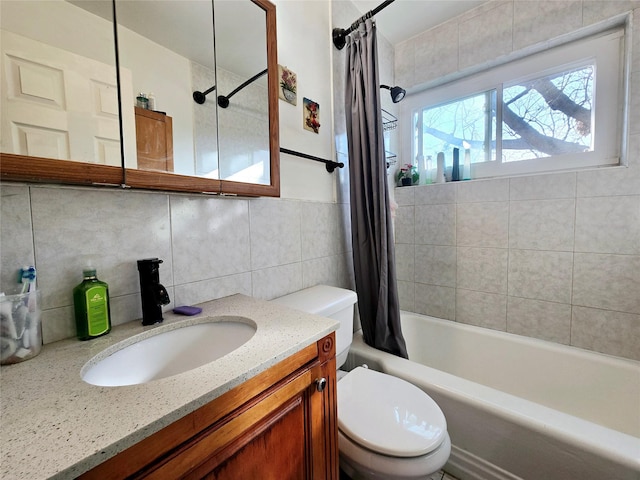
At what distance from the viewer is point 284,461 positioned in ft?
2.04

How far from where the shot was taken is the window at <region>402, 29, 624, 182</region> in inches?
56.9

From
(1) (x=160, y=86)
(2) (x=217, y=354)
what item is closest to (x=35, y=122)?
(1) (x=160, y=86)

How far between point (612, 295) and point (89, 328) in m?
2.19

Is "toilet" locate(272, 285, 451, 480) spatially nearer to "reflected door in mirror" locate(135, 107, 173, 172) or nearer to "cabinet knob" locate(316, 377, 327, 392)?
"cabinet knob" locate(316, 377, 327, 392)

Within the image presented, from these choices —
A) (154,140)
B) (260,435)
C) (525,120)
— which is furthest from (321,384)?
(525,120)

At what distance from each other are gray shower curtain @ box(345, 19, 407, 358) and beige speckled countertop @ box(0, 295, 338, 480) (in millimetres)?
853

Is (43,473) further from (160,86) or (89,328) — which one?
(160,86)

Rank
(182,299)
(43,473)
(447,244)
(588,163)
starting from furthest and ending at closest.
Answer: (447,244) < (588,163) < (182,299) < (43,473)

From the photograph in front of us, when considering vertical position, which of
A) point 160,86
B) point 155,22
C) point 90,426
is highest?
point 155,22

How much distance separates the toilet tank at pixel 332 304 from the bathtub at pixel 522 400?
10.2 inches

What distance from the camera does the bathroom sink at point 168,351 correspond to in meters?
0.64

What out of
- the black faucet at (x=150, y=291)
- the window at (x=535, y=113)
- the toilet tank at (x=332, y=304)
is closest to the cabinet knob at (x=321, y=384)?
the toilet tank at (x=332, y=304)

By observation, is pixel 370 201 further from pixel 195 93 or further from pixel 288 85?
pixel 195 93

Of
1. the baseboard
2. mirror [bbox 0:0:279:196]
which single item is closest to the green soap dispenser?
mirror [bbox 0:0:279:196]
